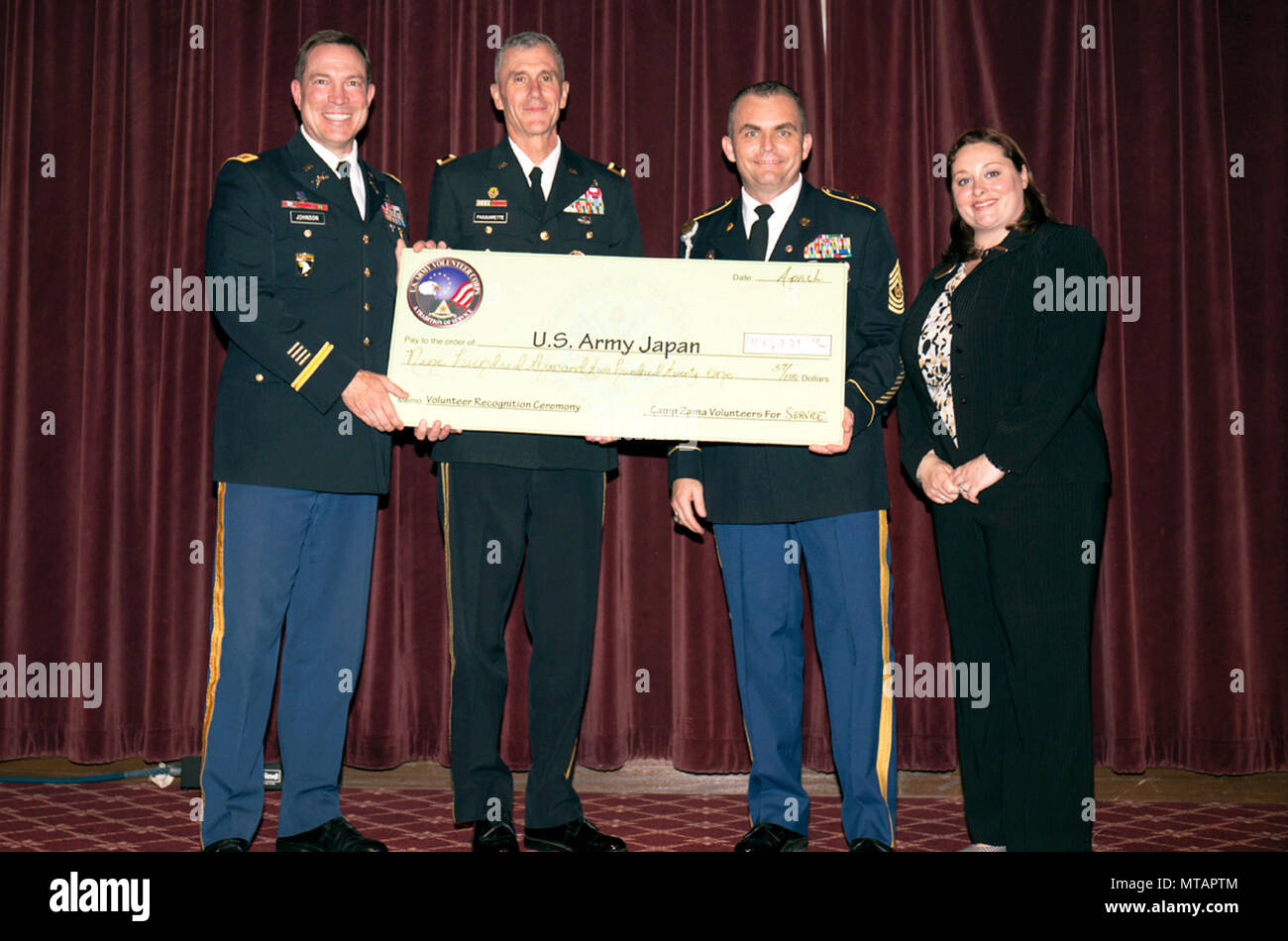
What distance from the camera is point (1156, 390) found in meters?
3.54

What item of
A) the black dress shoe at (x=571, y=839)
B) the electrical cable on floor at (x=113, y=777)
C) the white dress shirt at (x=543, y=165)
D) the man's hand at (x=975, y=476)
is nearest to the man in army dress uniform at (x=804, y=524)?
the man's hand at (x=975, y=476)

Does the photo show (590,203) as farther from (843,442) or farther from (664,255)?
(843,442)

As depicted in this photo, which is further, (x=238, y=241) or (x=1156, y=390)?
(x=1156, y=390)

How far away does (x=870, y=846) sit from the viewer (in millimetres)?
2467

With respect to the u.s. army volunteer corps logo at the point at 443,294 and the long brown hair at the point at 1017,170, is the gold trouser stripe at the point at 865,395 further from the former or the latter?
the u.s. army volunteer corps logo at the point at 443,294

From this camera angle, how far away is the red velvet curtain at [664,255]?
350 centimetres

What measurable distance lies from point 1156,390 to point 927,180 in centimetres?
111

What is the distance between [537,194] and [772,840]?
1844 mm

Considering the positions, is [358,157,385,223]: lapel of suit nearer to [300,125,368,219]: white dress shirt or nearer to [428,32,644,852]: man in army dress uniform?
[300,125,368,219]: white dress shirt

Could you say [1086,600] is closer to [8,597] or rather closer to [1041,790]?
[1041,790]

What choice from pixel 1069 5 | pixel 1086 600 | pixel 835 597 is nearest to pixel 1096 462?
pixel 1086 600

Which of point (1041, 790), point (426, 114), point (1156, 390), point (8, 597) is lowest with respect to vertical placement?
point (1041, 790)
